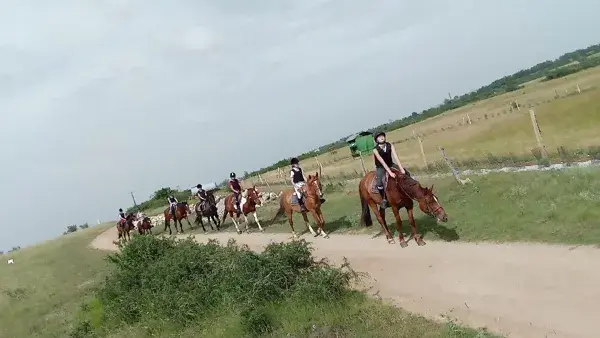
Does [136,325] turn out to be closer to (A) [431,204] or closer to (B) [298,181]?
(B) [298,181]

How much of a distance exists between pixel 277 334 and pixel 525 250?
4825 millimetres

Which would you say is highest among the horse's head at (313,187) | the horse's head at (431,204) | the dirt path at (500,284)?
the horse's head at (313,187)

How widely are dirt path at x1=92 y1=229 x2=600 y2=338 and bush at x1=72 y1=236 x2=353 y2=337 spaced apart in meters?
1.33

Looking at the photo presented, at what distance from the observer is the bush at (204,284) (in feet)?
36.2

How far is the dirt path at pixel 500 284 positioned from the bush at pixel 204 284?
1.33m

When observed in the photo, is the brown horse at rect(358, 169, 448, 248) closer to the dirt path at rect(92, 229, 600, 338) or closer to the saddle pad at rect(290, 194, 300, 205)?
the dirt path at rect(92, 229, 600, 338)

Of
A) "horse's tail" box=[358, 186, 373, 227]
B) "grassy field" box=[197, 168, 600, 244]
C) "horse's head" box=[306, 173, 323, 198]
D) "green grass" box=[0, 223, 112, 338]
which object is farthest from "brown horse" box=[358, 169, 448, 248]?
"green grass" box=[0, 223, 112, 338]

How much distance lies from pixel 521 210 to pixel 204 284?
25.5ft

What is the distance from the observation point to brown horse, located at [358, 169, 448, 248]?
12156 mm

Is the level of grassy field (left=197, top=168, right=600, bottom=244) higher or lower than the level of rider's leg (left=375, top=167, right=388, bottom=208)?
lower

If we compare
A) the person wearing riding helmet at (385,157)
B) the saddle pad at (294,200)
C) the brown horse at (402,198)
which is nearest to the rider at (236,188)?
the saddle pad at (294,200)

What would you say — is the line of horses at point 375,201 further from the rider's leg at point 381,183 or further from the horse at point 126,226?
the horse at point 126,226

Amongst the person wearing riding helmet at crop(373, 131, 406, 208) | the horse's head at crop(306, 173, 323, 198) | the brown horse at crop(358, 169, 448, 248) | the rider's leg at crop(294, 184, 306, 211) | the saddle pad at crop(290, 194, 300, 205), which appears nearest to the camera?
the brown horse at crop(358, 169, 448, 248)

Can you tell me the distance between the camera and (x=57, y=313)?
21516 mm
